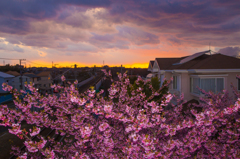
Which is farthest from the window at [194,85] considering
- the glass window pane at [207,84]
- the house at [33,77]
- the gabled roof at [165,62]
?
the house at [33,77]

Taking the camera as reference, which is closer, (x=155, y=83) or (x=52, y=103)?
(x=52, y=103)

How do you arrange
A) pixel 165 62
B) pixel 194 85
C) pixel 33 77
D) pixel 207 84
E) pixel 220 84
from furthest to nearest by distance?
pixel 33 77 < pixel 165 62 < pixel 194 85 < pixel 220 84 < pixel 207 84

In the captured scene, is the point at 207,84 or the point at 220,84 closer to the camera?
the point at 207,84

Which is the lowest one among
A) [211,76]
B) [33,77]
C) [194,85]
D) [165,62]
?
[194,85]

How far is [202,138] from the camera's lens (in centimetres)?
443

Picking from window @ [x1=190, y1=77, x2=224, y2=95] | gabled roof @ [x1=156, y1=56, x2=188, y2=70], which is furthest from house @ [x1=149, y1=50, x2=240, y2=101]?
gabled roof @ [x1=156, y1=56, x2=188, y2=70]

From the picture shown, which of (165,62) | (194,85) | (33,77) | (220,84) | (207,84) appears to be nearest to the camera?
(207,84)

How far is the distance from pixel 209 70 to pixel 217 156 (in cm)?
1129

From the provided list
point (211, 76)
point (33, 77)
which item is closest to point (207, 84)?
point (211, 76)

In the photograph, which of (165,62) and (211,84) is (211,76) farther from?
(165,62)

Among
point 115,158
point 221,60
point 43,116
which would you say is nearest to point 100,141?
point 115,158

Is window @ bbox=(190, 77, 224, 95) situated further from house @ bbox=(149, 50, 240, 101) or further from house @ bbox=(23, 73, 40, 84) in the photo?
house @ bbox=(23, 73, 40, 84)

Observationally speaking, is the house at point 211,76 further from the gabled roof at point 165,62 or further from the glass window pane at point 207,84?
the gabled roof at point 165,62

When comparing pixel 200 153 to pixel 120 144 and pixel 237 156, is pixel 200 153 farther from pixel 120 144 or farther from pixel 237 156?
pixel 120 144
